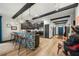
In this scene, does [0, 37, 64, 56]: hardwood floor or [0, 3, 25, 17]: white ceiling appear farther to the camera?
[0, 37, 64, 56]: hardwood floor

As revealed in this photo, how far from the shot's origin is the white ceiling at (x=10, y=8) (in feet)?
7.54

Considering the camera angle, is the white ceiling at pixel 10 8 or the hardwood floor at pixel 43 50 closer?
the white ceiling at pixel 10 8

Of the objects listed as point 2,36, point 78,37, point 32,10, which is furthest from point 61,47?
point 2,36

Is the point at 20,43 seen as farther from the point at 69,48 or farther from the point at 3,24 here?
the point at 69,48

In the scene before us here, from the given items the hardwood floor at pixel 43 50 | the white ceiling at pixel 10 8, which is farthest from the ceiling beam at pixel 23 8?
the hardwood floor at pixel 43 50

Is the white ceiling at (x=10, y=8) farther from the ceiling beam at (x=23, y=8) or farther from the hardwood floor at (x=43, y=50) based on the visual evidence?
the hardwood floor at (x=43, y=50)

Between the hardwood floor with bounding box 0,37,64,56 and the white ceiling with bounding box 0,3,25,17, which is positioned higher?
the white ceiling with bounding box 0,3,25,17

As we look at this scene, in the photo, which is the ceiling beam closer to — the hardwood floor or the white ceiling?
the white ceiling

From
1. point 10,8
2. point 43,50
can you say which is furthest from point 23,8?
point 43,50

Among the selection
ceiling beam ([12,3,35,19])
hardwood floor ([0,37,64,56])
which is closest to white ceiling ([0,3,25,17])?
ceiling beam ([12,3,35,19])

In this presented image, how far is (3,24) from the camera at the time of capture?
2354 mm

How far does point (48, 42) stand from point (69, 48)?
0.51m

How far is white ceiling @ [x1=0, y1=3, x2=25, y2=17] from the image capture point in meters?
2.30

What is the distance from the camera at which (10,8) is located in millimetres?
2320
